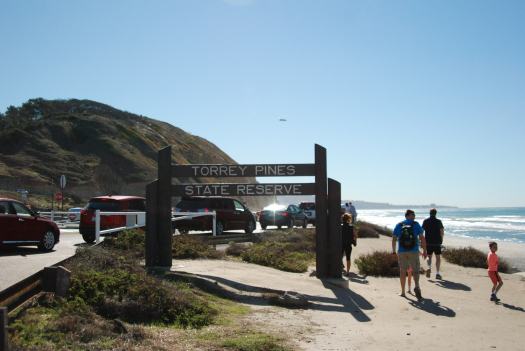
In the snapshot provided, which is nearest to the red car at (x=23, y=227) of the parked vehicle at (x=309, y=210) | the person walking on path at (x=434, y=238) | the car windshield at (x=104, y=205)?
the car windshield at (x=104, y=205)

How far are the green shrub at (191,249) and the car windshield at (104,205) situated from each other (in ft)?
10.7

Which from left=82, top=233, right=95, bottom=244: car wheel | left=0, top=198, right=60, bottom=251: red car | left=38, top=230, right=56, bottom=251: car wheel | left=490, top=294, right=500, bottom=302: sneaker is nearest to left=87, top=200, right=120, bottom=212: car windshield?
left=82, top=233, right=95, bottom=244: car wheel

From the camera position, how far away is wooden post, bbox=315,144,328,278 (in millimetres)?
13430

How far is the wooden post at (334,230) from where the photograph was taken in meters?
13.4

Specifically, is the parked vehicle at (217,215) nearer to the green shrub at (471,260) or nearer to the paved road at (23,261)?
the paved road at (23,261)

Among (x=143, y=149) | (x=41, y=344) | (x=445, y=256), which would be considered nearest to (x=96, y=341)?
(x=41, y=344)

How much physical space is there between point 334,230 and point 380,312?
3.52 meters

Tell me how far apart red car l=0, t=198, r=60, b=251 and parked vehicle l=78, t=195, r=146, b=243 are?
6.29 ft

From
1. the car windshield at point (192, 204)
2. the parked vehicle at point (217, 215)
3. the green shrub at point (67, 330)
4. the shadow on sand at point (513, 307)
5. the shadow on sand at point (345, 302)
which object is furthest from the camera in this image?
the car windshield at point (192, 204)

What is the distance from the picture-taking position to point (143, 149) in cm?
6762

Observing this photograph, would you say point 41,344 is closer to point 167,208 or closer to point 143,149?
point 167,208

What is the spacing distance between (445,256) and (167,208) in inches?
449

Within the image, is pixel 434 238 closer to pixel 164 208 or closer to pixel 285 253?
pixel 285 253

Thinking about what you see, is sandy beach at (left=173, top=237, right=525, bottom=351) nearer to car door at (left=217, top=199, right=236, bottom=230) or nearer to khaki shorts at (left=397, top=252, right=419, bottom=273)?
khaki shorts at (left=397, top=252, right=419, bottom=273)
